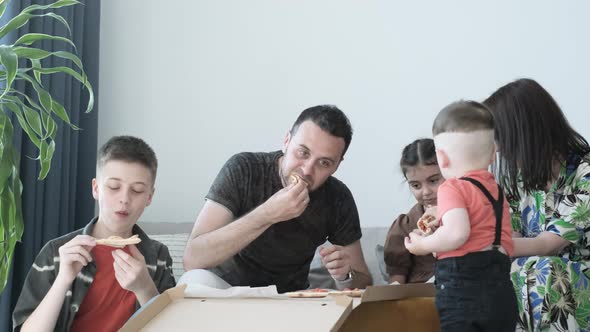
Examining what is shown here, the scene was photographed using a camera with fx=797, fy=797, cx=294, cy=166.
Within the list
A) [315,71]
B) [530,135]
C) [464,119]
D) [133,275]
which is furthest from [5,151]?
[315,71]

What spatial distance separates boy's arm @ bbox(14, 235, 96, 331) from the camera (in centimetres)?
179

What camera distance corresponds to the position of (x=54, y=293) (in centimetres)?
180

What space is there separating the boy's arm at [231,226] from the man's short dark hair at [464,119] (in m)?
0.61

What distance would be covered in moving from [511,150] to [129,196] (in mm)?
1063

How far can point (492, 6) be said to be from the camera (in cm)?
327

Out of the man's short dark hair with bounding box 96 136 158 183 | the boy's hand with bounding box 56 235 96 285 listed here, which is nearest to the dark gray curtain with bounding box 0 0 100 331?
the man's short dark hair with bounding box 96 136 158 183

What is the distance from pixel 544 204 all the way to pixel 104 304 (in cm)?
120

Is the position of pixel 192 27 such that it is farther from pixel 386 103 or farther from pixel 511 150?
pixel 511 150

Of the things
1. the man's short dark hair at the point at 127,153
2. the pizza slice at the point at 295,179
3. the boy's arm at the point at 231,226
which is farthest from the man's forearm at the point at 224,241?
the man's short dark hair at the point at 127,153

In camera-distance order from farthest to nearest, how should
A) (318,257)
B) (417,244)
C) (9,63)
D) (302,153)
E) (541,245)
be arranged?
(318,257), (302,153), (541,245), (9,63), (417,244)

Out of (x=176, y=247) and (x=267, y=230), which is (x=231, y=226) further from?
(x=176, y=247)

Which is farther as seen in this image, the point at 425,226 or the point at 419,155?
the point at 419,155

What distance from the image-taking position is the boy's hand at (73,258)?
1795mm

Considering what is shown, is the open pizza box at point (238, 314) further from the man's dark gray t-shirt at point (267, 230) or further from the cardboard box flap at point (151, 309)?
the man's dark gray t-shirt at point (267, 230)
